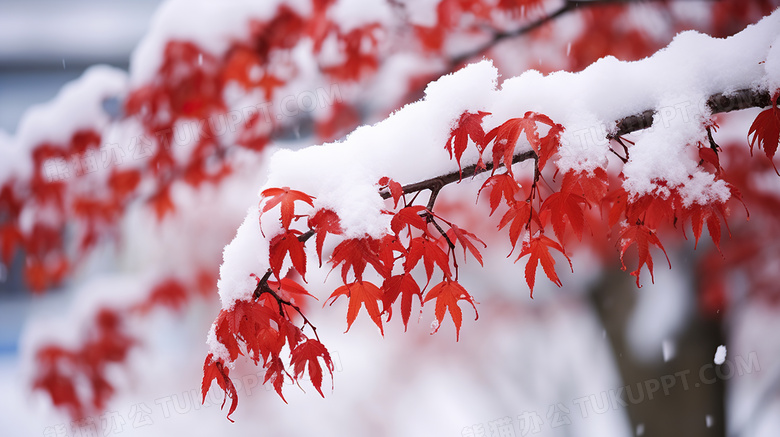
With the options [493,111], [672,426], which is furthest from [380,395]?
[493,111]

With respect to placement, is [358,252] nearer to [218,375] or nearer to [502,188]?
[502,188]

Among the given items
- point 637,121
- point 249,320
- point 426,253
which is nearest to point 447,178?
point 426,253

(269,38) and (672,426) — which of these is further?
(269,38)

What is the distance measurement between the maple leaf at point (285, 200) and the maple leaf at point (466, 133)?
464 millimetres

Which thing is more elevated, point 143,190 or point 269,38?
point 269,38

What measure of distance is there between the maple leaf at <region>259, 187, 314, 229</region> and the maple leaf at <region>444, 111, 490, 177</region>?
46cm

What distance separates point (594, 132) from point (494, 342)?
4413 millimetres

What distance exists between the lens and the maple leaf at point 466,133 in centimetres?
133

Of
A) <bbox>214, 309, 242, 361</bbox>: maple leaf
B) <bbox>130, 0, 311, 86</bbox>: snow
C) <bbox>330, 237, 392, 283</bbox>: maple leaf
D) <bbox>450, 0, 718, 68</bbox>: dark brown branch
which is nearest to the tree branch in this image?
<bbox>330, 237, 392, 283</bbox>: maple leaf

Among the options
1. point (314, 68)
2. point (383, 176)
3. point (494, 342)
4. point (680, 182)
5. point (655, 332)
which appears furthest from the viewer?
point (494, 342)

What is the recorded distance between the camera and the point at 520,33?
3.02 m

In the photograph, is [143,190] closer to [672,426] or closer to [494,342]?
[494,342]

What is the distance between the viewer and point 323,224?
4.26ft

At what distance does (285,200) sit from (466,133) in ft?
1.91
